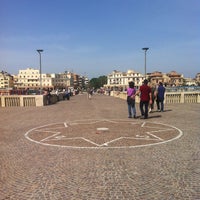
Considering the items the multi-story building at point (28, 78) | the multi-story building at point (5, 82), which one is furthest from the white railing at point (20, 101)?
the multi-story building at point (5, 82)

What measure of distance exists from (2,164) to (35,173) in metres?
1.13

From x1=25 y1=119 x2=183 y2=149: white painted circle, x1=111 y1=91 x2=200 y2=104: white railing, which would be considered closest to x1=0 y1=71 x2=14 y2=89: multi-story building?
x1=111 y1=91 x2=200 y2=104: white railing

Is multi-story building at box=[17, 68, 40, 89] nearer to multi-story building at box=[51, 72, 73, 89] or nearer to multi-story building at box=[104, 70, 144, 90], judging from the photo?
multi-story building at box=[51, 72, 73, 89]

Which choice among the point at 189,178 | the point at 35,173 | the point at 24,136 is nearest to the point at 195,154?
the point at 189,178

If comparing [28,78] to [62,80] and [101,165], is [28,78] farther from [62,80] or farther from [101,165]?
[101,165]

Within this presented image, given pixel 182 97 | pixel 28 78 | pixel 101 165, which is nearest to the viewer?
pixel 101 165

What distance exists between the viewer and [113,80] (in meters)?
182

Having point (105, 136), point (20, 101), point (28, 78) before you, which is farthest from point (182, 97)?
point (28, 78)

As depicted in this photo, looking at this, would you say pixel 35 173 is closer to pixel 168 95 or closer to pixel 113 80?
pixel 168 95

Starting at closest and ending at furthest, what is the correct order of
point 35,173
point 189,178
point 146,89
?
1. point 189,178
2. point 35,173
3. point 146,89

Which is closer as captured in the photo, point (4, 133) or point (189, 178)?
point (189, 178)

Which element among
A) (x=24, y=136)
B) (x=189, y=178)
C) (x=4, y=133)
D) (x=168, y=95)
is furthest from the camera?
(x=168, y=95)

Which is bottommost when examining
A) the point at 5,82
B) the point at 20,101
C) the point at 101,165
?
the point at 101,165

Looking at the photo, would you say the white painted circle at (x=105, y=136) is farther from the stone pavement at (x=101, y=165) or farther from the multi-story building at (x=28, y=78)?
the multi-story building at (x=28, y=78)
